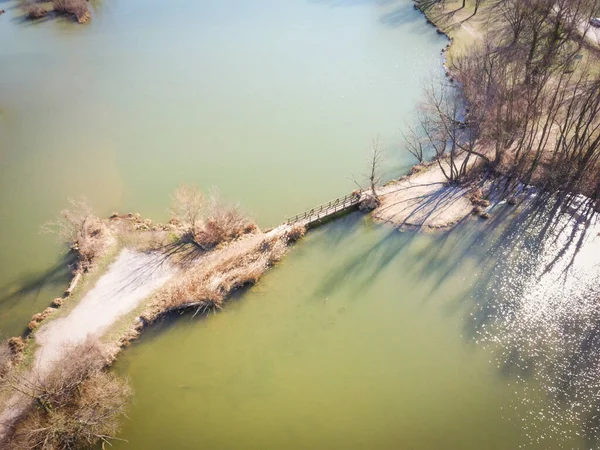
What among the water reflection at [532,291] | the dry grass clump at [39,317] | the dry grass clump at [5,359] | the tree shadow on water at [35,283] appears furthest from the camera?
the tree shadow on water at [35,283]

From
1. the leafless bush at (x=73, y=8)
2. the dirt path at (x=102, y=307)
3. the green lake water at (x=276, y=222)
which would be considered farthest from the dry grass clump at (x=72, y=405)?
the leafless bush at (x=73, y=8)

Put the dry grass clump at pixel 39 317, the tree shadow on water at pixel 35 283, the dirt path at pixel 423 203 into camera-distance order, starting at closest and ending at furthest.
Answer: the dry grass clump at pixel 39 317
the tree shadow on water at pixel 35 283
the dirt path at pixel 423 203

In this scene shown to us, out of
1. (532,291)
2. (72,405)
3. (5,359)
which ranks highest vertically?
(532,291)

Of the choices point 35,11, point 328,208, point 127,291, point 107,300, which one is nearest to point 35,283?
point 107,300

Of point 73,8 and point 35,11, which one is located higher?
point 73,8

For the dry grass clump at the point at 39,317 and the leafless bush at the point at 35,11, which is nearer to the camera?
the dry grass clump at the point at 39,317

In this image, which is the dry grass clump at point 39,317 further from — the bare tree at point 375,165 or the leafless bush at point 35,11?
the leafless bush at point 35,11

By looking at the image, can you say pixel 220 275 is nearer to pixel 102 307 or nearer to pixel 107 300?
pixel 107 300

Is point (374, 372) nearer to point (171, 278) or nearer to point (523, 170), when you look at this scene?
point (171, 278)
